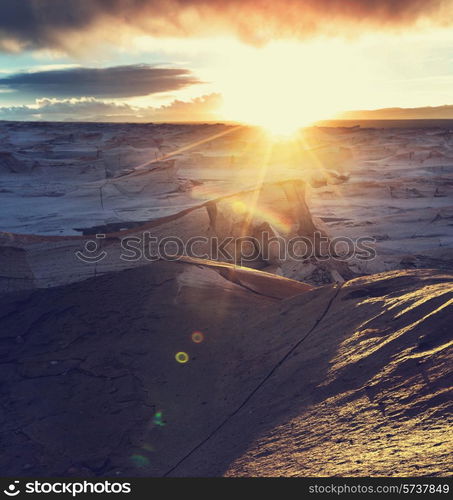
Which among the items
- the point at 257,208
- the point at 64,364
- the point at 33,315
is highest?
the point at 257,208

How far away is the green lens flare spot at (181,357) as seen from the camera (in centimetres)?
423

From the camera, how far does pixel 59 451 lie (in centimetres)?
336

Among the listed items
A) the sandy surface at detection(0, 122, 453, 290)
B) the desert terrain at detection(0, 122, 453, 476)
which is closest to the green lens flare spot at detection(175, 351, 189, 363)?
the desert terrain at detection(0, 122, 453, 476)

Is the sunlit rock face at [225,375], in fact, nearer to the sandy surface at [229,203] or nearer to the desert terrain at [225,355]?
the desert terrain at [225,355]

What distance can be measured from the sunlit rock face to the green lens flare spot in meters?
0.03

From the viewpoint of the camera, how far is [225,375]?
12.9 feet

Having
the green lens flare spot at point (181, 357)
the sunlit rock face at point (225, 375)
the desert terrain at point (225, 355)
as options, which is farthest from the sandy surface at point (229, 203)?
the green lens flare spot at point (181, 357)

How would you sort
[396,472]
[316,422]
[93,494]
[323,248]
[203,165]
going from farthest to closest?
[203,165]
[323,248]
[316,422]
[93,494]
[396,472]

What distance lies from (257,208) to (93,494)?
19.5 ft

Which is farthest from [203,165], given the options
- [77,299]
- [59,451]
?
[59,451]

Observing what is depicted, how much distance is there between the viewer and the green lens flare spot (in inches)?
167

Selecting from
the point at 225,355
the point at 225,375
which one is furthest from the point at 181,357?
the point at 225,375

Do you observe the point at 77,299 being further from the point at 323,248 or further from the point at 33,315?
the point at 323,248

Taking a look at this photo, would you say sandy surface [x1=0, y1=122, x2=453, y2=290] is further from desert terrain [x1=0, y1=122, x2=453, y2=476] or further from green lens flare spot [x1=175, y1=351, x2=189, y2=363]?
green lens flare spot [x1=175, y1=351, x2=189, y2=363]
